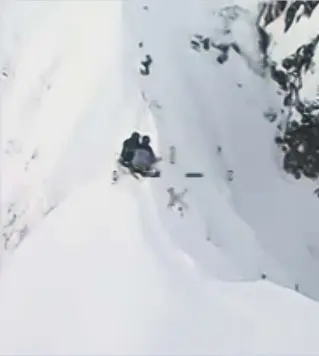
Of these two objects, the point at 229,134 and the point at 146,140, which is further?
the point at 229,134

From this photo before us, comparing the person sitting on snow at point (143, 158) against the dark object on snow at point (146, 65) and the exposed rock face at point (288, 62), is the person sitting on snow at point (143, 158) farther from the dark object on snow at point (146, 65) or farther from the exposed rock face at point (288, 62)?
the exposed rock face at point (288, 62)

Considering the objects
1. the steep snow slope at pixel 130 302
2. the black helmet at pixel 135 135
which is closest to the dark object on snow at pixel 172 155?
the black helmet at pixel 135 135

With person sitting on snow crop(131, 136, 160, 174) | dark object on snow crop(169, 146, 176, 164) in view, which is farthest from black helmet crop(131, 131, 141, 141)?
dark object on snow crop(169, 146, 176, 164)

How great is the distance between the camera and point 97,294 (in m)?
9.03

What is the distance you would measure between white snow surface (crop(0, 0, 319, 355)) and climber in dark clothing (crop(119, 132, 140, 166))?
0.20 meters

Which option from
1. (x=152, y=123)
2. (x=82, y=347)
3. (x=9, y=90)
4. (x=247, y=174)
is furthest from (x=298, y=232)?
(x=82, y=347)

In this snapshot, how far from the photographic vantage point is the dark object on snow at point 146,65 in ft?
48.3

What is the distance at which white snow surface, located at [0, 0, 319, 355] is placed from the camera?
28.2 feet

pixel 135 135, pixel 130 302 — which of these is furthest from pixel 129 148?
pixel 130 302

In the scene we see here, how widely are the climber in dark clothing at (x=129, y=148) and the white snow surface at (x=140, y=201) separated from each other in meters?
0.20

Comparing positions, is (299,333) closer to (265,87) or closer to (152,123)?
(152,123)

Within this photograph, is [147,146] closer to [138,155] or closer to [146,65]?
[138,155]

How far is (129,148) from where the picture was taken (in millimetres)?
11680

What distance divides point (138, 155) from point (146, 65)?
3.73m
